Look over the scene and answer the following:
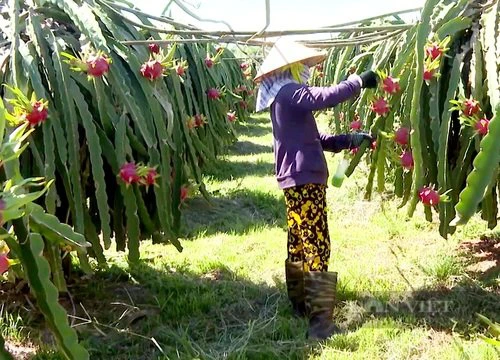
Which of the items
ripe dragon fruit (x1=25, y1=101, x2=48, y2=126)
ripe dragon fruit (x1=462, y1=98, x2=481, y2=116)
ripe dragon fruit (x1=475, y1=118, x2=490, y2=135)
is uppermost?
ripe dragon fruit (x1=462, y1=98, x2=481, y2=116)

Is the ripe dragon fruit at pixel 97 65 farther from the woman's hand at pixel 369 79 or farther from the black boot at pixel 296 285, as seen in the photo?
the black boot at pixel 296 285

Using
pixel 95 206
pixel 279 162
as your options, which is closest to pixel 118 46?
pixel 95 206

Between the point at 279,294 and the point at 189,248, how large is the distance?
1112mm

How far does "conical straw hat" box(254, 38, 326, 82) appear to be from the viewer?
105 inches

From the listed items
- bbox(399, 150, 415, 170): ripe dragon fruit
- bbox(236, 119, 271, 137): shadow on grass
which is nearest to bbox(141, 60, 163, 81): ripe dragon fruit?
bbox(399, 150, 415, 170): ripe dragon fruit

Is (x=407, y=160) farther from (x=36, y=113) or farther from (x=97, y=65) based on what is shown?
(x=36, y=113)

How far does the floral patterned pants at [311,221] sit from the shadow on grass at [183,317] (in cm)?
30

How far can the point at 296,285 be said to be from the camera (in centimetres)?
292

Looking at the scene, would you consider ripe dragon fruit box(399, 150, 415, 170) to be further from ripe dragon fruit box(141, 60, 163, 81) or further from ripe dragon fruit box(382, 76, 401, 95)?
ripe dragon fruit box(141, 60, 163, 81)

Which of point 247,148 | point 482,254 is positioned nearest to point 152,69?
point 482,254

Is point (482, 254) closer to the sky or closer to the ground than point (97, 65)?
closer to the ground

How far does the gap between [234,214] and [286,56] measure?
2.52 m

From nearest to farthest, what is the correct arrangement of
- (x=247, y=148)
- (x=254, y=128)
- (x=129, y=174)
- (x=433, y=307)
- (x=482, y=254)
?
(x=129, y=174), (x=433, y=307), (x=482, y=254), (x=247, y=148), (x=254, y=128)

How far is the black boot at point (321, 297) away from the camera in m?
2.69
